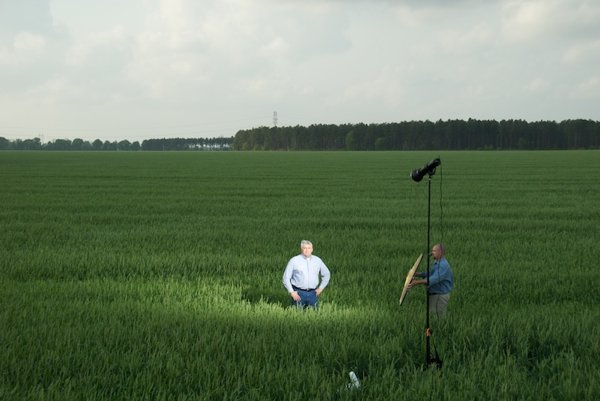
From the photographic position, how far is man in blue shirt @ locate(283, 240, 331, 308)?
285 inches

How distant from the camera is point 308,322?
7.14 metres

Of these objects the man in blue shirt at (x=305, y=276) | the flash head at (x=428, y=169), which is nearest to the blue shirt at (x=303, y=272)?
the man in blue shirt at (x=305, y=276)

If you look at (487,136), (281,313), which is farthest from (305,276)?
(487,136)

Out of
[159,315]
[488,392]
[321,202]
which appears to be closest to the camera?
[488,392]

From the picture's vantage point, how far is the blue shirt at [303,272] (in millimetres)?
7246

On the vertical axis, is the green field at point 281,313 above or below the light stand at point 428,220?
below

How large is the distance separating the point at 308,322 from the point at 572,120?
651 ft

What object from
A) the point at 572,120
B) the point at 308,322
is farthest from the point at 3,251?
the point at 572,120

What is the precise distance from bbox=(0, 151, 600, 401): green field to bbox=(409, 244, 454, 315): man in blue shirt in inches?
8.7

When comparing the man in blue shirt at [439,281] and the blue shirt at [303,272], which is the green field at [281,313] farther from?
the blue shirt at [303,272]

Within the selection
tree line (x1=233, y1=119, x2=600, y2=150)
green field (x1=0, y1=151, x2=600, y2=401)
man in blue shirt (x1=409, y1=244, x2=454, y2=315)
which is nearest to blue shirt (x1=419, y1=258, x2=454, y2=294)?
man in blue shirt (x1=409, y1=244, x2=454, y2=315)

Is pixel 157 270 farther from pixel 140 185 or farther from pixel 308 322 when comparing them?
pixel 140 185

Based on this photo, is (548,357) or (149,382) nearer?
(149,382)

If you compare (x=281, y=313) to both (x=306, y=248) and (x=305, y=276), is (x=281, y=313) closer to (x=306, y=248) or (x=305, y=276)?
(x=305, y=276)
